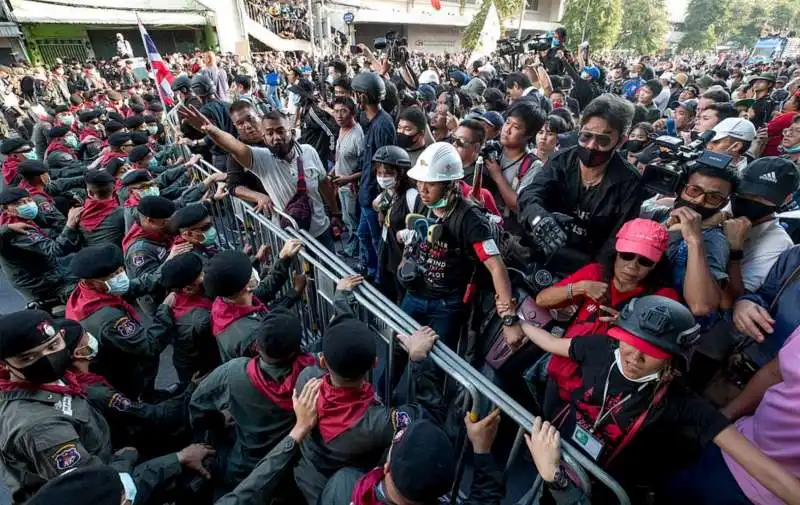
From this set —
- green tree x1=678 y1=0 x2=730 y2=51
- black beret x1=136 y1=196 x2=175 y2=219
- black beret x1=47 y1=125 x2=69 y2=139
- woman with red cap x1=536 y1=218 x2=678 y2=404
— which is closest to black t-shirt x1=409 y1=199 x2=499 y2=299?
woman with red cap x1=536 y1=218 x2=678 y2=404

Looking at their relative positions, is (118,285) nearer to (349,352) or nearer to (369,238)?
(349,352)

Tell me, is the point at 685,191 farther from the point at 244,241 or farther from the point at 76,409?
the point at 244,241

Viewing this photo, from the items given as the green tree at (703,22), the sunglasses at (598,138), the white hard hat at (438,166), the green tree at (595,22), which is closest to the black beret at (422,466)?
the white hard hat at (438,166)

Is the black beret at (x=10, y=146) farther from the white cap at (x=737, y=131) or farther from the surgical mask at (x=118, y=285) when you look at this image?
the white cap at (x=737, y=131)

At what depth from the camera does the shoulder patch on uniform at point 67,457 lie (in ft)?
5.99

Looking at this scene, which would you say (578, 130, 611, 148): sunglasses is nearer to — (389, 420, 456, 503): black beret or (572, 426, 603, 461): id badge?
(572, 426, 603, 461): id badge

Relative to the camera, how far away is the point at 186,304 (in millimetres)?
2912

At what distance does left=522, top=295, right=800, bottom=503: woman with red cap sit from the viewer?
1.64 m

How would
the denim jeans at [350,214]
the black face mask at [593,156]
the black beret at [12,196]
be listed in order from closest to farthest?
1. the black face mask at [593,156]
2. the black beret at [12,196]
3. the denim jeans at [350,214]

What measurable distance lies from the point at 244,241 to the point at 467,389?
10.2 ft

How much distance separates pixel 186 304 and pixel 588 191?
2878 millimetres

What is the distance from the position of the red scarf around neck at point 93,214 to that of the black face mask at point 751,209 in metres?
5.43

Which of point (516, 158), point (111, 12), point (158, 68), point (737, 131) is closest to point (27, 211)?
point (158, 68)

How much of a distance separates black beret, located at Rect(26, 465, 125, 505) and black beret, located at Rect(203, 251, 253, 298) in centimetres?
120
